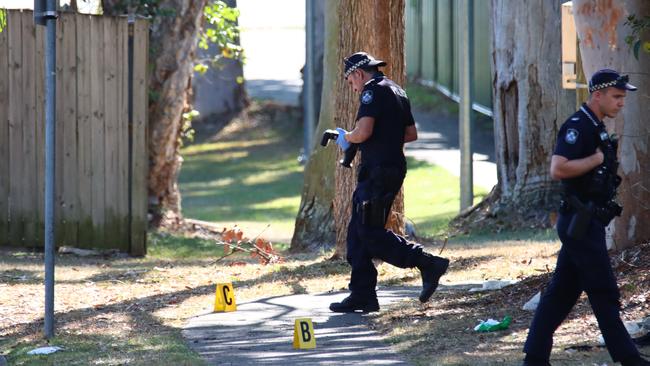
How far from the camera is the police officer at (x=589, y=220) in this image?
6344 mm

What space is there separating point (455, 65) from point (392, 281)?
66.0 feet

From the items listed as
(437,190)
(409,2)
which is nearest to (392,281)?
(437,190)

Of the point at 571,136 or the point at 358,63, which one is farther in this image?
the point at 358,63

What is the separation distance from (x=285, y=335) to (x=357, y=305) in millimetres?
829

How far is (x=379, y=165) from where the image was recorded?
8.42 metres

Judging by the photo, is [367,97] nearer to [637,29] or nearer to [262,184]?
[637,29]

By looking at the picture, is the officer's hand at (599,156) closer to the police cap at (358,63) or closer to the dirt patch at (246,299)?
the dirt patch at (246,299)

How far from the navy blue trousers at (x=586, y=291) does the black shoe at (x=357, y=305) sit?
2.24 m

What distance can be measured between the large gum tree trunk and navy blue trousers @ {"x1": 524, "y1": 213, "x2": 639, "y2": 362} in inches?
398

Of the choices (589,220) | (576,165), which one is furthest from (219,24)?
(589,220)

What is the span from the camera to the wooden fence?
12.6m

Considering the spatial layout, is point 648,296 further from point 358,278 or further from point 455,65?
point 455,65

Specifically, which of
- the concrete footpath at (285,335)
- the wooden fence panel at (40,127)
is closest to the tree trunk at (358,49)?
the concrete footpath at (285,335)

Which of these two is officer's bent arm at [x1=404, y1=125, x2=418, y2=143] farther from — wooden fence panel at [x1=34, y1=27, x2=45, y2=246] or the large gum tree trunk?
the large gum tree trunk
